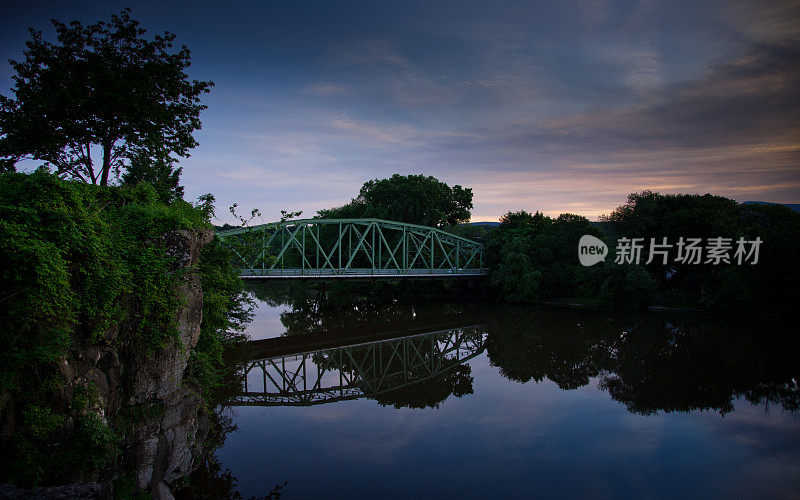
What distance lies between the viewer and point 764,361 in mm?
19750

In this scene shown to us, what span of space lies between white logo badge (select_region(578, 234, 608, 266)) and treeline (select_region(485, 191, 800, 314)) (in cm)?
61

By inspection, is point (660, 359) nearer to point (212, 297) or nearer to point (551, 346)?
point (551, 346)

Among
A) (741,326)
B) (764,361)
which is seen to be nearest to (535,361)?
(764,361)

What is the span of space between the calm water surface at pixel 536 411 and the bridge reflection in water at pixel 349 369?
103 millimetres

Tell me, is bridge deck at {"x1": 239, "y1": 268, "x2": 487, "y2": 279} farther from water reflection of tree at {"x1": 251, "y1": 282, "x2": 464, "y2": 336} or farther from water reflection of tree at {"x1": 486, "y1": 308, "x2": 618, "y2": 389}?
water reflection of tree at {"x1": 486, "y1": 308, "x2": 618, "y2": 389}

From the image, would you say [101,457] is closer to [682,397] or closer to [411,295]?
[682,397]

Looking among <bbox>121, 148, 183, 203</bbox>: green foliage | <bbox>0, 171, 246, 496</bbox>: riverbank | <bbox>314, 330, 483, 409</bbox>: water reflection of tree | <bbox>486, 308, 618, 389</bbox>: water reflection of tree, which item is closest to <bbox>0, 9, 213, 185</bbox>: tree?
<bbox>121, 148, 183, 203</bbox>: green foliage

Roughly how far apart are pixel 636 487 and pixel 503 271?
108ft

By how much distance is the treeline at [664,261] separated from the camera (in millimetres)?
29891

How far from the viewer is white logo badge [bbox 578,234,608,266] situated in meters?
37.0

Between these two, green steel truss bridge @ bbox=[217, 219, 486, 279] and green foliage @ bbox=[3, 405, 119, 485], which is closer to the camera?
green foliage @ bbox=[3, 405, 119, 485]

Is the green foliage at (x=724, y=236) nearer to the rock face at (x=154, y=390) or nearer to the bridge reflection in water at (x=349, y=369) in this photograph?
the bridge reflection in water at (x=349, y=369)

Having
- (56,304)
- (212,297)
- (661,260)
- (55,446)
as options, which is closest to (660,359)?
(212,297)

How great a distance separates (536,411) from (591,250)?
90.0 feet
